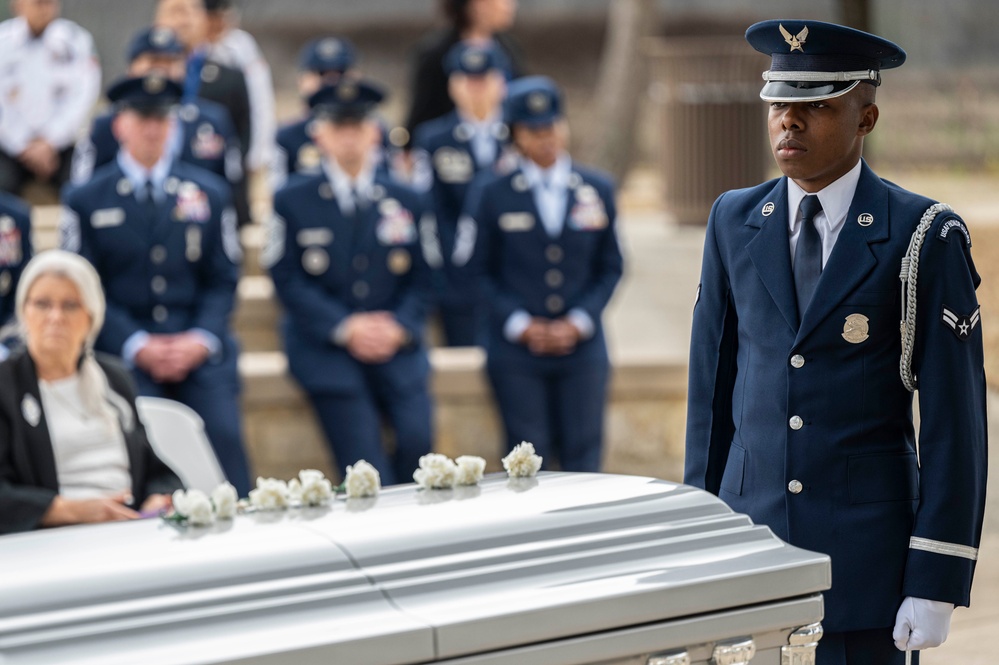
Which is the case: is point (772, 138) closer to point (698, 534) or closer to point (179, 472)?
point (698, 534)

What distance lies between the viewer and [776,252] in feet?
8.94

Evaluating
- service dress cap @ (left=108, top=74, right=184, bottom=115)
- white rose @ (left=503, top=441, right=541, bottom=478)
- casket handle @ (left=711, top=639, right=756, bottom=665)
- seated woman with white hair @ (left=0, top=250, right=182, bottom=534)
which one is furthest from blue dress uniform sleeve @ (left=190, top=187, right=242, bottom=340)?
casket handle @ (left=711, top=639, right=756, bottom=665)

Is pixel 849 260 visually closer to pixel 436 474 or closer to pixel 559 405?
pixel 436 474

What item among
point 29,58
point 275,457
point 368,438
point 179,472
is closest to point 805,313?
point 179,472

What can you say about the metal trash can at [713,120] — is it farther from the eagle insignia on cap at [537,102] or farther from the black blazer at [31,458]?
the black blazer at [31,458]

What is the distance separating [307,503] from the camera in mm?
2701

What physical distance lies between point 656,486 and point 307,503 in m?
0.63

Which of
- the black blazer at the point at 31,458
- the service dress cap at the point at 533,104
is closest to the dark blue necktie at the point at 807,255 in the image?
the black blazer at the point at 31,458

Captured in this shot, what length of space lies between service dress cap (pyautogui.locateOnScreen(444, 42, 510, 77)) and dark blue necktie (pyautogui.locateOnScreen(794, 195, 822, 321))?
5220 mm

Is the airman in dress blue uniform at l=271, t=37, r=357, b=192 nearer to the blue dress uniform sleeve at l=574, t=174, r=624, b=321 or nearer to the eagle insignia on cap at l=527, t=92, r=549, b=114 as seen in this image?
the eagle insignia on cap at l=527, t=92, r=549, b=114

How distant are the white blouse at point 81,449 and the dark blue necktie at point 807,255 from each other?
8.38ft

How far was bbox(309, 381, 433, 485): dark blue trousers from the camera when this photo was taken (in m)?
6.59

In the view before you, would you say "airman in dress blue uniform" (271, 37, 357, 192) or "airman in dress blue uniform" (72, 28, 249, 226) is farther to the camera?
"airman in dress blue uniform" (271, 37, 357, 192)

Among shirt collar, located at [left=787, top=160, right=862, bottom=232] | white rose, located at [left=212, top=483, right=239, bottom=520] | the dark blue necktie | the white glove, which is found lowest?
the white glove
